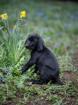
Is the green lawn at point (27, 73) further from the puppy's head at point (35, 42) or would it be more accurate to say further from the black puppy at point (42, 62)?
the puppy's head at point (35, 42)

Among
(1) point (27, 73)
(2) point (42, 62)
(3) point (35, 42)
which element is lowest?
(1) point (27, 73)

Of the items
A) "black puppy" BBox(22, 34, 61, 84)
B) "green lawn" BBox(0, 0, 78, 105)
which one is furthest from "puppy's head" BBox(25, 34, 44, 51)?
"green lawn" BBox(0, 0, 78, 105)

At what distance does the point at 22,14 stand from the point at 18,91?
1996 millimetres

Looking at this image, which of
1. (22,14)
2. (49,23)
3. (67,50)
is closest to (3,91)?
(22,14)

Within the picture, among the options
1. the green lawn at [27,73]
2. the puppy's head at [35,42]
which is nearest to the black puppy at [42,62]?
the puppy's head at [35,42]

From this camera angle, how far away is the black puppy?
780 centimetres

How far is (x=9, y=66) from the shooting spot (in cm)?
805

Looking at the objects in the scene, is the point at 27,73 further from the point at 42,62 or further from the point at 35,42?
the point at 35,42

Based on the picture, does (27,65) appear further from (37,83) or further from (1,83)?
(1,83)

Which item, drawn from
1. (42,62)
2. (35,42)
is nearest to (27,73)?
(42,62)

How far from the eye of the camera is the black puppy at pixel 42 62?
7.80 metres

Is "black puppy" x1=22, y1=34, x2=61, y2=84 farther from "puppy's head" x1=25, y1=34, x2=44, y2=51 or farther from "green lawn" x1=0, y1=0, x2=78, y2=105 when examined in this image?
"green lawn" x1=0, y1=0, x2=78, y2=105

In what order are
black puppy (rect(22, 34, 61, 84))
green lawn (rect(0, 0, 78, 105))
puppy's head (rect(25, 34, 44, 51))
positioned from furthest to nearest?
1. puppy's head (rect(25, 34, 44, 51))
2. black puppy (rect(22, 34, 61, 84))
3. green lawn (rect(0, 0, 78, 105))

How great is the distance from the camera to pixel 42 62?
7.89m
